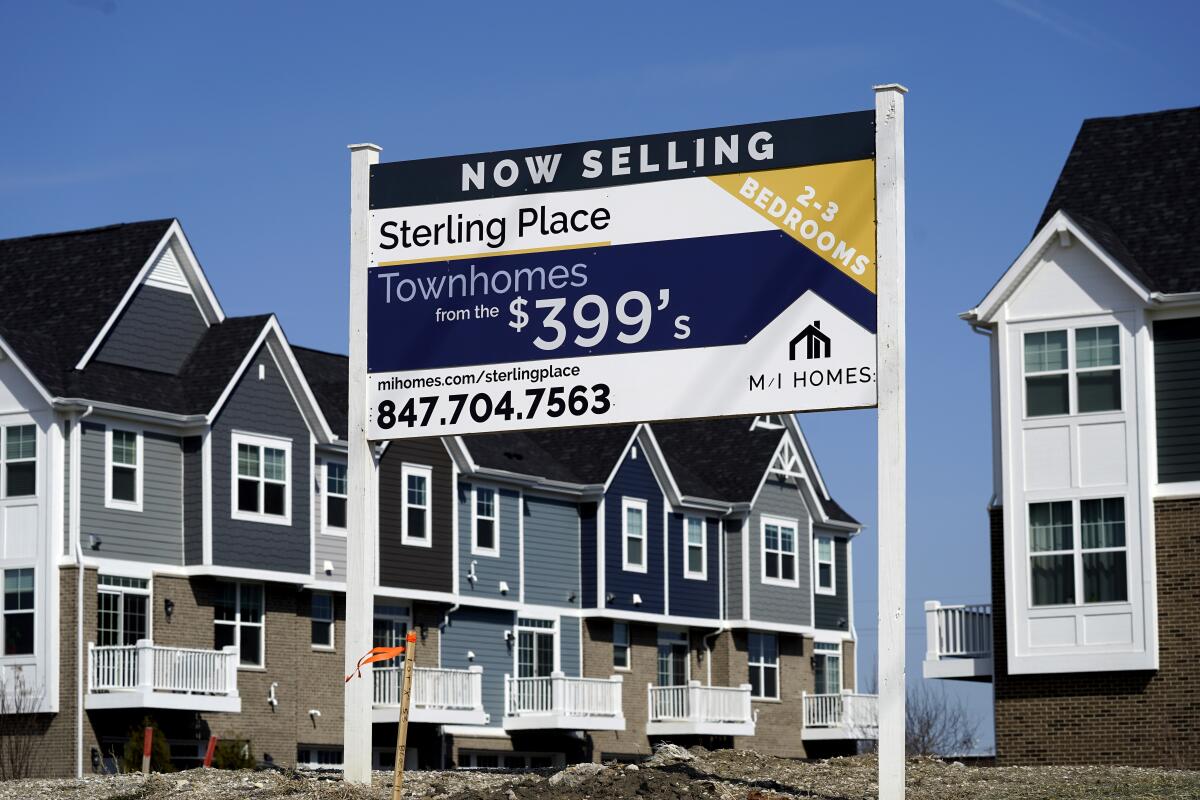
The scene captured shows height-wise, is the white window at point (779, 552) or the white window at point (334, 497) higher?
the white window at point (334, 497)

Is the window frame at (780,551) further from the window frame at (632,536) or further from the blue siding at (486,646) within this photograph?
the blue siding at (486,646)

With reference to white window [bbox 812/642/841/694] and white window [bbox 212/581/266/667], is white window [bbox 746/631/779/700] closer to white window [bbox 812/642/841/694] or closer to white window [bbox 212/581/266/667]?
white window [bbox 812/642/841/694]

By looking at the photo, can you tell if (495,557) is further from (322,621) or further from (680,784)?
(680,784)

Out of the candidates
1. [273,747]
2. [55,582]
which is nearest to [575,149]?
[55,582]

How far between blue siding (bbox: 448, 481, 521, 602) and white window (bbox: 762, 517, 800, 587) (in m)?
9.72

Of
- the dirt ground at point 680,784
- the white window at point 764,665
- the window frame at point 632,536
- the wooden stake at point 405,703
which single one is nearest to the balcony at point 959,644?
the dirt ground at point 680,784

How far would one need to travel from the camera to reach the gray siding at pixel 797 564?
56500 millimetres

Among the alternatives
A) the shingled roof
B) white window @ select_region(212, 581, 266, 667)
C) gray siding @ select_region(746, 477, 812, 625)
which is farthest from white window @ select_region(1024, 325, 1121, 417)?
gray siding @ select_region(746, 477, 812, 625)

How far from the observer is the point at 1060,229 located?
31.8 metres

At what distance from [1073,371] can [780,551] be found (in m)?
26.4

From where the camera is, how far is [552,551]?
51469 millimetres

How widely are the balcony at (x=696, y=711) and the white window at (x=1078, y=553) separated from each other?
68.6 feet

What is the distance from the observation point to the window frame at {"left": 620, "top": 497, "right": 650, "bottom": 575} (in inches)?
2087

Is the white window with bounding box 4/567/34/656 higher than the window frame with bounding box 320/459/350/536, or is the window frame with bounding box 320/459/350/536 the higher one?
the window frame with bounding box 320/459/350/536
